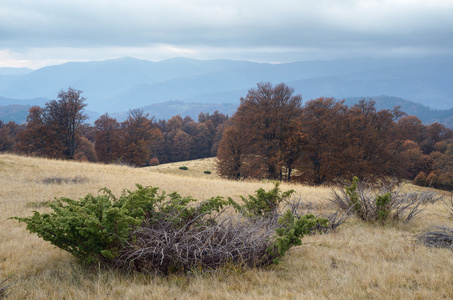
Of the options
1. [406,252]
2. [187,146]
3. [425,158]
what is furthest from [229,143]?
[187,146]

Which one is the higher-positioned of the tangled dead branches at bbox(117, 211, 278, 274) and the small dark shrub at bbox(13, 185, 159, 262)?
the small dark shrub at bbox(13, 185, 159, 262)

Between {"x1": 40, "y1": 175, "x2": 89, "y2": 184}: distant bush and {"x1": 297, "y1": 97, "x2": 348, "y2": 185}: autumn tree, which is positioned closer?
{"x1": 40, "y1": 175, "x2": 89, "y2": 184}: distant bush

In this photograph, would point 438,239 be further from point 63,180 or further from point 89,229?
point 63,180

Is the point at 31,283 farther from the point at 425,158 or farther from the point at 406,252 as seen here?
the point at 425,158

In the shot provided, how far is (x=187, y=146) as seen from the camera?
224 feet

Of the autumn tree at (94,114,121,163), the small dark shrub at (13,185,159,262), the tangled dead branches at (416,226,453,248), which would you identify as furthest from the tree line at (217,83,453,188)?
the autumn tree at (94,114,121,163)

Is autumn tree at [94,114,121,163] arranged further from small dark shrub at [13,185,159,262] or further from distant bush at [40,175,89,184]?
small dark shrub at [13,185,159,262]

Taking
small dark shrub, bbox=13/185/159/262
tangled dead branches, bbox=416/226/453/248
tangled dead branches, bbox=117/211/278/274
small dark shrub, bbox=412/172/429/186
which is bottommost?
small dark shrub, bbox=412/172/429/186

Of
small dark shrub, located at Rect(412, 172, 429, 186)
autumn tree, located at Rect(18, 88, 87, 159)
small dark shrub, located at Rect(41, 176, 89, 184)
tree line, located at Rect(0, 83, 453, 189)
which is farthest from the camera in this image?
small dark shrub, located at Rect(412, 172, 429, 186)

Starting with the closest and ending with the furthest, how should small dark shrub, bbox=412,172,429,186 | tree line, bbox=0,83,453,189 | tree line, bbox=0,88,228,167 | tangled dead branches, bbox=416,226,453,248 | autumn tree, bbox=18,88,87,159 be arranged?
tangled dead branches, bbox=416,226,453,248 → tree line, bbox=0,83,453,189 → autumn tree, bbox=18,88,87,159 → tree line, bbox=0,88,228,167 → small dark shrub, bbox=412,172,429,186

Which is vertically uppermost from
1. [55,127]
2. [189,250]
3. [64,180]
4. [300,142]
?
[55,127]

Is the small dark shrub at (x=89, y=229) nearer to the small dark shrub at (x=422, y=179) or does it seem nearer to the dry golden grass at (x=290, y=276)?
the dry golden grass at (x=290, y=276)

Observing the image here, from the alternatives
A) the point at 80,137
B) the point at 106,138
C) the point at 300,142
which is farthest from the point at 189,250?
the point at 80,137

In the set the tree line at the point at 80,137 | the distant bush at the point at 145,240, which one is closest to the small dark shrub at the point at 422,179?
the tree line at the point at 80,137
